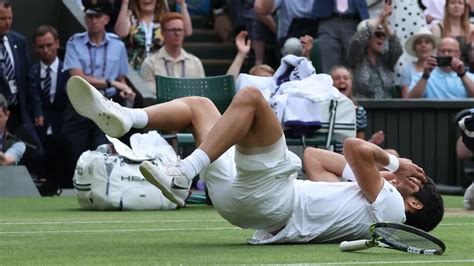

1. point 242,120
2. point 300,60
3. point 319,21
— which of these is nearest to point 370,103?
point 319,21

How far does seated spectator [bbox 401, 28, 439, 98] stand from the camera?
18141mm

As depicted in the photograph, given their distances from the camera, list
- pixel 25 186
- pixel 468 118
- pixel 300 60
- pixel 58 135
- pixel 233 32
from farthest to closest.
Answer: pixel 233 32
pixel 58 135
pixel 25 186
pixel 300 60
pixel 468 118

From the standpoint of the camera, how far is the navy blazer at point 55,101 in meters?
17.4

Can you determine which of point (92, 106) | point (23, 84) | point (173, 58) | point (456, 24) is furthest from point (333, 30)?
point (92, 106)

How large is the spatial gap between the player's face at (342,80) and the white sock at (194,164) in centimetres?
766

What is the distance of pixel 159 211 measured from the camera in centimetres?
1359

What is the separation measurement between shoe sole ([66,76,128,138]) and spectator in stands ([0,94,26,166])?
23.8 ft

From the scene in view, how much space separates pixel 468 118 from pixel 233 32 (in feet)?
24.3

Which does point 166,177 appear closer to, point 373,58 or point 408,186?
point 408,186

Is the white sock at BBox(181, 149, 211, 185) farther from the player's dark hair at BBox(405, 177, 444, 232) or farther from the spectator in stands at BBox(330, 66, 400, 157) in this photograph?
the spectator in stands at BBox(330, 66, 400, 157)

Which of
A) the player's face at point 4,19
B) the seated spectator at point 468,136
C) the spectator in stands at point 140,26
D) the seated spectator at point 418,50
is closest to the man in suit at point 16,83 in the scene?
the player's face at point 4,19

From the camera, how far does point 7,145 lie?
53.9 ft

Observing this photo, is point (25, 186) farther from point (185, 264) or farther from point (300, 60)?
point (185, 264)

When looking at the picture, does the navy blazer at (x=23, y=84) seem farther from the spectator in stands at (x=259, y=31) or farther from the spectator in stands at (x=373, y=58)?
the spectator in stands at (x=373, y=58)
